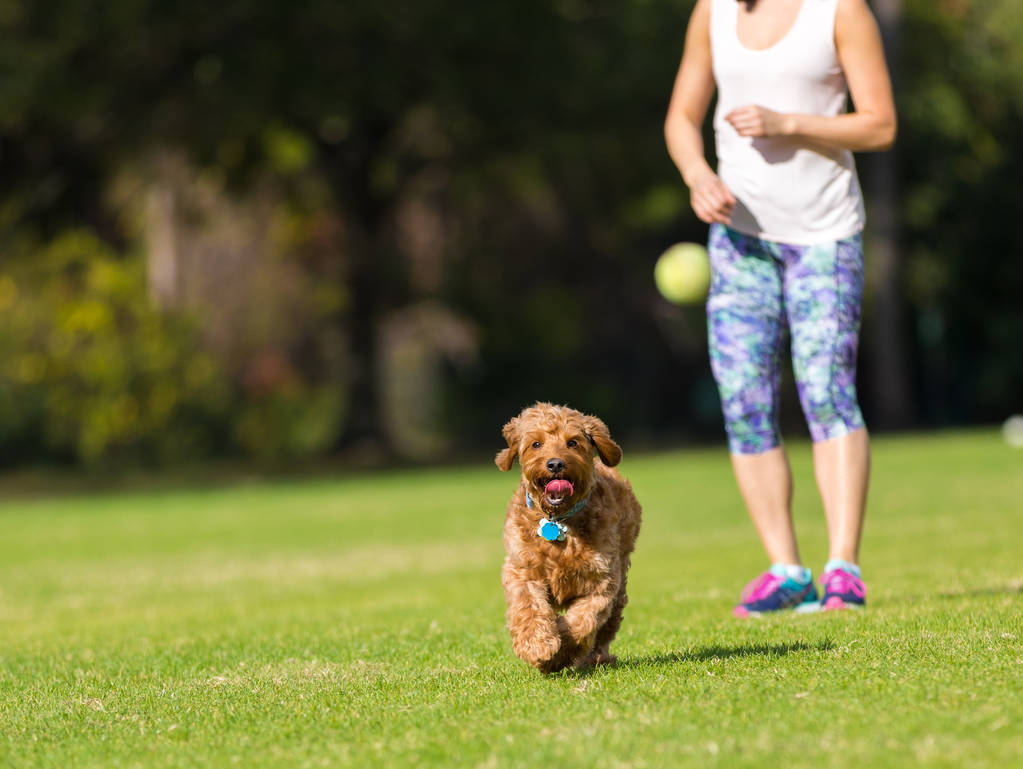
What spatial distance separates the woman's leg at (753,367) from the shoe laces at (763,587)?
10 cm

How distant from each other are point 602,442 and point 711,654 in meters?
0.93

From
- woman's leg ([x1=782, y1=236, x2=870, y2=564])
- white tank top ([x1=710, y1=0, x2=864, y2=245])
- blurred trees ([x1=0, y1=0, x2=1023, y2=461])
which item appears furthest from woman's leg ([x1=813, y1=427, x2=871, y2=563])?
blurred trees ([x1=0, y1=0, x2=1023, y2=461])

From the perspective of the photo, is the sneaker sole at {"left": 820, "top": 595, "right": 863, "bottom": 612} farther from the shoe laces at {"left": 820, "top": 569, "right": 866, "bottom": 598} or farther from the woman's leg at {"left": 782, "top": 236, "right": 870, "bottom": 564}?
the woman's leg at {"left": 782, "top": 236, "right": 870, "bottom": 564}

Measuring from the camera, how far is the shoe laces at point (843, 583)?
698 centimetres

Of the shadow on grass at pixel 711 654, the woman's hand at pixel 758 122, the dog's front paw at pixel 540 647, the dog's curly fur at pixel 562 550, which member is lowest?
the shadow on grass at pixel 711 654

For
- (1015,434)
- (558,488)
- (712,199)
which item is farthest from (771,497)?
(1015,434)

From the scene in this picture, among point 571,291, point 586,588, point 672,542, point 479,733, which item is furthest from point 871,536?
point 571,291

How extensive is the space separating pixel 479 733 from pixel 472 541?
1091cm

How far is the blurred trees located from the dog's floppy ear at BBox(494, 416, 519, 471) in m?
20.3

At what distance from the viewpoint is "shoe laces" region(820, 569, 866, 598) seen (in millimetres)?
6984

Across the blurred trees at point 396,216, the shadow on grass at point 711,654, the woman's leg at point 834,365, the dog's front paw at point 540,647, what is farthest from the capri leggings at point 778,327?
the blurred trees at point 396,216

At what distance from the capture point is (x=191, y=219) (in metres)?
32.0

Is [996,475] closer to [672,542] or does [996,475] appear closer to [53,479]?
[672,542]

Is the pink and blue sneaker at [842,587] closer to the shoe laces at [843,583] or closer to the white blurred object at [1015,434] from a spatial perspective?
the shoe laces at [843,583]
